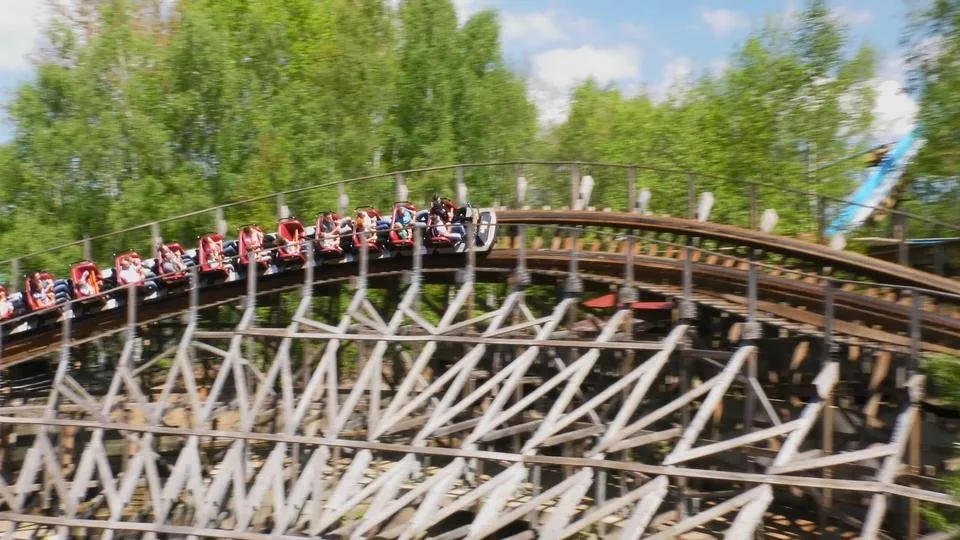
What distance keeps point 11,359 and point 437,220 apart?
6.20 meters

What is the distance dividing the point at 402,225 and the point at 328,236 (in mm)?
1059

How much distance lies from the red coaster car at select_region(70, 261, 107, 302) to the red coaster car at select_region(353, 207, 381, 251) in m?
3.57

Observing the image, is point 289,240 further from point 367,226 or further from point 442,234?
point 442,234

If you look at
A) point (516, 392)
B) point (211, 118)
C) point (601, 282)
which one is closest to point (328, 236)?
point (516, 392)

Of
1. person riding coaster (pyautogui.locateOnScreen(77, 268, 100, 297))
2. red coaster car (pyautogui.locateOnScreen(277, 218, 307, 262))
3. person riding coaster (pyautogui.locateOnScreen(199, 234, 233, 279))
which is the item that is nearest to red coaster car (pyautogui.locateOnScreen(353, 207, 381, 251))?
red coaster car (pyautogui.locateOnScreen(277, 218, 307, 262))

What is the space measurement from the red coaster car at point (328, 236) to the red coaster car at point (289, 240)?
→ 0.29 m

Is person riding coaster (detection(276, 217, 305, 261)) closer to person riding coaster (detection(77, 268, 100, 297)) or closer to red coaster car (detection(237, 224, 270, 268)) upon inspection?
red coaster car (detection(237, 224, 270, 268))

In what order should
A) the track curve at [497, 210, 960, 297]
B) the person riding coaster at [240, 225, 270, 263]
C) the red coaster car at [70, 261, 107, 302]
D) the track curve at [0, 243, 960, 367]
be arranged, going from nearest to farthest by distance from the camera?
the track curve at [0, 243, 960, 367] < the track curve at [497, 210, 960, 297] < the person riding coaster at [240, 225, 270, 263] < the red coaster car at [70, 261, 107, 302]

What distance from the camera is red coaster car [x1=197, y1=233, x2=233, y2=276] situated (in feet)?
42.9

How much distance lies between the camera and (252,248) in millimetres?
12992

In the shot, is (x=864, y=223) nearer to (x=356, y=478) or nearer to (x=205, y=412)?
(x=356, y=478)

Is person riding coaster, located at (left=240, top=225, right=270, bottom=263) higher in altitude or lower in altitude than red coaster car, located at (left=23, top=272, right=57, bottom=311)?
higher

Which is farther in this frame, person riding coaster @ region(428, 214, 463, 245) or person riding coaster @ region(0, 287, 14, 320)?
person riding coaster @ region(0, 287, 14, 320)

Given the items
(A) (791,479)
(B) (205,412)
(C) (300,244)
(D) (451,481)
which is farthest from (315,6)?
(A) (791,479)
